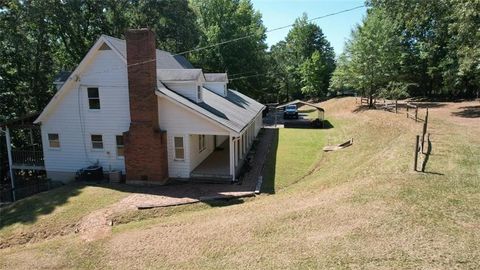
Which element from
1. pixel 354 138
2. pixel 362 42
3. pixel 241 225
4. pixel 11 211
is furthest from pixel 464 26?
pixel 11 211

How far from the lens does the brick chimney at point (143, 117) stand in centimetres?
1584

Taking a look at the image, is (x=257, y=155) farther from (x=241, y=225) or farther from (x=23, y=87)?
(x=23, y=87)

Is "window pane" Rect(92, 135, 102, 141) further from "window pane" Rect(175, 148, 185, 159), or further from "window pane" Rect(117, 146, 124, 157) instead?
"window pane" Rect(175, 148, 185, 159)

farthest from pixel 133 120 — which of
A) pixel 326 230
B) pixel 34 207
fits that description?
pixel 326 230

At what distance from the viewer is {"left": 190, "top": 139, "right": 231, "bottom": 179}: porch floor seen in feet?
55.1

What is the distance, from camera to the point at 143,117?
16.1 m

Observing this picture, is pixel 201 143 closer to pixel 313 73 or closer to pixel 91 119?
pixel 91 119

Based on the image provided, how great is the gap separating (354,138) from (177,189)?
574 inches

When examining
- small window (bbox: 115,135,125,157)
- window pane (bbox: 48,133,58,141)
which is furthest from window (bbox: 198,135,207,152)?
window pane (bbox: 48,133,58,141)

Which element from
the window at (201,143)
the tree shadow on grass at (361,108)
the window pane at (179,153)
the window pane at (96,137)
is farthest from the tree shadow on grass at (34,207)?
the tree shadow on grass at (361,108)

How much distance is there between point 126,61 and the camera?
16203 millimetres

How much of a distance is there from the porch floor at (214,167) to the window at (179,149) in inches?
39.2

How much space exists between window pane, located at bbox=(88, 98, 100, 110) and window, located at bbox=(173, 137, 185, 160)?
4.43 meters

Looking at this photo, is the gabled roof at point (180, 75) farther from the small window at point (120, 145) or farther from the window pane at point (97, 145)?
the window pane at point (97, 145)
